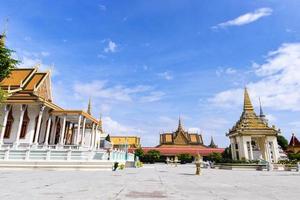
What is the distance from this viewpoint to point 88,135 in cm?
3859

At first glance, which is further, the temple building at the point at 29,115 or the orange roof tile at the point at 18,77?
the orange roof tile at the point at 18,77

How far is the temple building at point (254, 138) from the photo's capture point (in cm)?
3728

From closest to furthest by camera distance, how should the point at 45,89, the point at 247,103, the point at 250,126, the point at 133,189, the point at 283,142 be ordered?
1. the point at 133,189
2. the point at 45,89
3. the point at 250,126
4. the point at 247,103
5. the point at 283,142

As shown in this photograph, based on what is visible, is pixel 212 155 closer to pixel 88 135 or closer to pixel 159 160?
pixel 159 160

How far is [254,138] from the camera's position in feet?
130

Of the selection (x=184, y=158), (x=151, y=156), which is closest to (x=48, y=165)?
(x=151, y=156)

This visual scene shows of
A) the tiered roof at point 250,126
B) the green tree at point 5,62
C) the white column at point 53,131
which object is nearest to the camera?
the green tree at point 5,62

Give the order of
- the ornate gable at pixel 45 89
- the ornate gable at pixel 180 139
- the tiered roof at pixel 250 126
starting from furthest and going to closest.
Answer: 1. the ornate gable at pixel 180 139
2. the tiered roof at pixel 250 126
3. the ornate gable at pixel 45 89

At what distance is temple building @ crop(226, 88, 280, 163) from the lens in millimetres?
37281

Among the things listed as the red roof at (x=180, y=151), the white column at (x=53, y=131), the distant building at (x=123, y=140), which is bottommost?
the red roof at (x=180, y=151)

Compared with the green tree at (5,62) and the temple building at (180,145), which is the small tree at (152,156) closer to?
the temple building at (180,145)

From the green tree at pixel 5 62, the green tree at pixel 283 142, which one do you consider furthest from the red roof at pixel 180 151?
the green tree at pixel 5 62

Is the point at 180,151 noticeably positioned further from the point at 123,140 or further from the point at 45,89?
the point at 45,89

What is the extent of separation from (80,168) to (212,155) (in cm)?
3911
